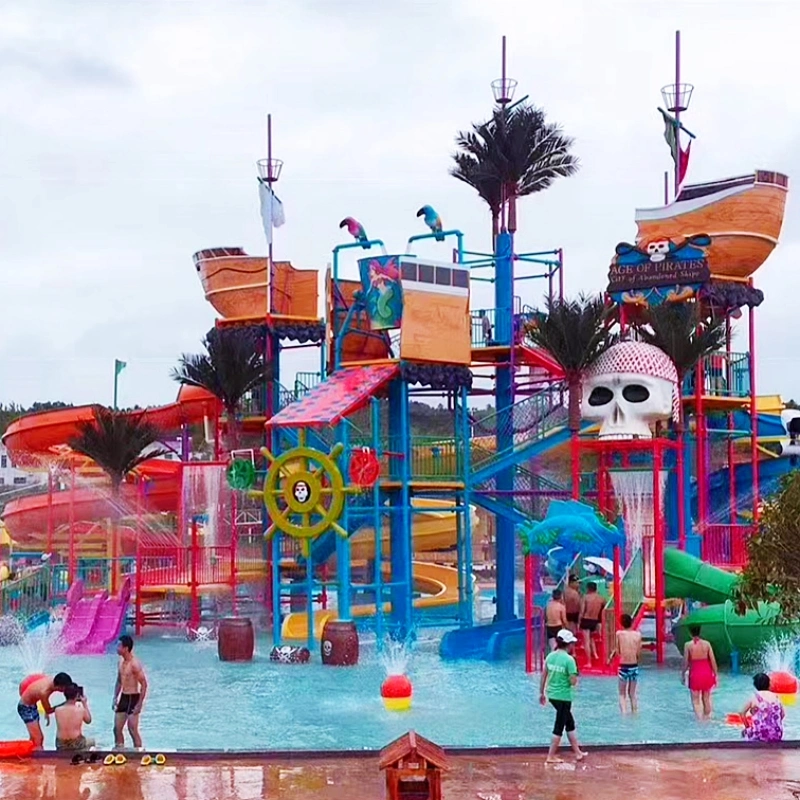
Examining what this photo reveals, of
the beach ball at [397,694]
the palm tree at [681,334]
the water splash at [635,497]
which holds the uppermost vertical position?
the palm tree at [681,334]

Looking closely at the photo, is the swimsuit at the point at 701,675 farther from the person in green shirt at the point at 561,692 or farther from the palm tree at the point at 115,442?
the palm tree at the point at 115,442

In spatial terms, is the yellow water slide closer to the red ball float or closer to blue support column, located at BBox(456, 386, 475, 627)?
blue support column, located at BBox(456, 386, 475, 627)

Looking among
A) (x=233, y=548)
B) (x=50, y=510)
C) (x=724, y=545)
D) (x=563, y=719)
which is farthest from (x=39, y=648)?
(x=563, y=719)

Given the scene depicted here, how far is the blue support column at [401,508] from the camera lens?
22328mm

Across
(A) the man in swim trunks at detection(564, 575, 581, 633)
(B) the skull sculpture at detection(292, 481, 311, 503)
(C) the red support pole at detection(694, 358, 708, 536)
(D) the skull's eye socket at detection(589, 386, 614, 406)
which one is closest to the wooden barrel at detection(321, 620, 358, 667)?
(B) the skull sculpture at detection(292, 481, 311, 503)

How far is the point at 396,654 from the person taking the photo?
20.8 meters

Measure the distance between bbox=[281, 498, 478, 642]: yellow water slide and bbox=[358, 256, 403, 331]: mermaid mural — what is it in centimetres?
Answer: 365

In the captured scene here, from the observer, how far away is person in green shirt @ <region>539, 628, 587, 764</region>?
1096 cm

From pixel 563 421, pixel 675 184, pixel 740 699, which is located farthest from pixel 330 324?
pixel 740 699

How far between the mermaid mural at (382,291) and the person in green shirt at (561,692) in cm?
1132

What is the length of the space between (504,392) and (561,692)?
501 inches

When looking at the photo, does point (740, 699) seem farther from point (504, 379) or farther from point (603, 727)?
point (504, 379)

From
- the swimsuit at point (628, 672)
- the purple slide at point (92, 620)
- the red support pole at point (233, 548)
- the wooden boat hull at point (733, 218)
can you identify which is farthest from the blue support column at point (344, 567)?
the wooden boat hull at point (733, 218)

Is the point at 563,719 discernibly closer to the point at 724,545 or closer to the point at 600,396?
the point at 600,396
